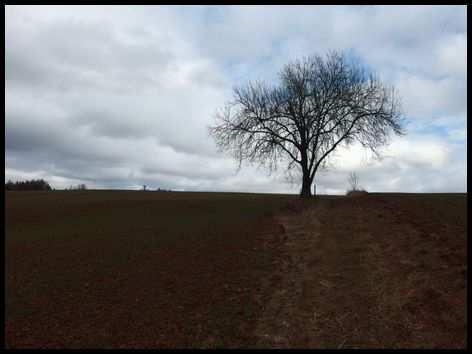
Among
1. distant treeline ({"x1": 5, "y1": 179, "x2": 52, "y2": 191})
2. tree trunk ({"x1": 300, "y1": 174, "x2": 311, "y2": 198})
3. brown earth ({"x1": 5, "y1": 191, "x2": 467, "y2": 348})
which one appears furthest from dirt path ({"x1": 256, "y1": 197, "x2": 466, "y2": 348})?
distant treeline ({"x1": 5, "y1": 179, "x2": 52, "y2": 191})

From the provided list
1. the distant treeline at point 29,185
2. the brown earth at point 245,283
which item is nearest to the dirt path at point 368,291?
the brown earth at point 245,283

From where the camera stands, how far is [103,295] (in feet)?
36.4

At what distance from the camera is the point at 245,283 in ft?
40.1

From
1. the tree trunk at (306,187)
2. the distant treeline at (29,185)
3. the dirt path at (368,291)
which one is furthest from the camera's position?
the distant treeline at (29,185)

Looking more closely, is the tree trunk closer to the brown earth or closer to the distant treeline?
the brown earth

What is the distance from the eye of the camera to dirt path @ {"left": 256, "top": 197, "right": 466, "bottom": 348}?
29.9 ft

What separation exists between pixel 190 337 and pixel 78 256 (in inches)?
306

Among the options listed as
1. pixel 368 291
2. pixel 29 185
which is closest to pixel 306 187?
pixel 368 291

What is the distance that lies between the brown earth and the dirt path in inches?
1.6

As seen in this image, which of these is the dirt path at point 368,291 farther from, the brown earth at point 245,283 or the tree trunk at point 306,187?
the tree trunk at point 306,187

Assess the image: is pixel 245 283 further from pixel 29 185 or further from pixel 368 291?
pixel 29 185

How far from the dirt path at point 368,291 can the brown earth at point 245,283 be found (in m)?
0.04

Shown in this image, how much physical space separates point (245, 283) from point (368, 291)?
3702mm

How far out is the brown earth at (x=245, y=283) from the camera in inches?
358
